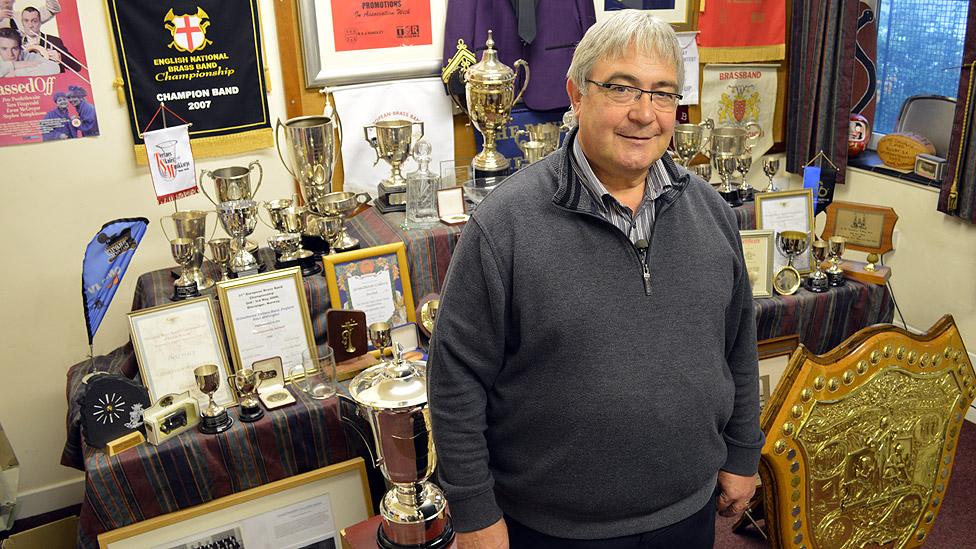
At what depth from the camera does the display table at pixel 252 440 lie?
1.87 metres

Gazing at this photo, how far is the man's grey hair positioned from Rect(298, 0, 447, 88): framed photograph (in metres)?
2.02

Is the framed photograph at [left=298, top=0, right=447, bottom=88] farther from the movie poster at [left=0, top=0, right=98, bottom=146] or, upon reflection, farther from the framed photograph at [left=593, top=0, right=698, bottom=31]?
the framed photograph at [left=593, top=0, right=698, bottom=31]

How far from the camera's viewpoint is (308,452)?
6.79ft

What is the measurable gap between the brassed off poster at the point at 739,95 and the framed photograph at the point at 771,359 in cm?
169

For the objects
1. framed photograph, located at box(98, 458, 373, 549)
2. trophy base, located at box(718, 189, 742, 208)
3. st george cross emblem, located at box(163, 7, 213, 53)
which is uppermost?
st george cross emblem, located at box(163, 7, 213, 53)

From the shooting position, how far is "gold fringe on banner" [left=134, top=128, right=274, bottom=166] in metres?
2.97

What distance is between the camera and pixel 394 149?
111 inches

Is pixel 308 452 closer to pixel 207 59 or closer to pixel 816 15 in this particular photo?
pixel 207 59

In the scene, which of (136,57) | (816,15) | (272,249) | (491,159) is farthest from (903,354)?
(136,57)

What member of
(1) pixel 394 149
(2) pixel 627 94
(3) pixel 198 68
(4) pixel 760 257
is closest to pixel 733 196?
(4) pixel 760 257

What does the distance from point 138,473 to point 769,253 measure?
6.40ft

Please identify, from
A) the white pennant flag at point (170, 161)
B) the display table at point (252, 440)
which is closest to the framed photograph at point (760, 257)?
the display table at point (252, 440)

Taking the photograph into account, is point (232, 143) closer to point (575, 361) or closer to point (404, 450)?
point (404, 450)

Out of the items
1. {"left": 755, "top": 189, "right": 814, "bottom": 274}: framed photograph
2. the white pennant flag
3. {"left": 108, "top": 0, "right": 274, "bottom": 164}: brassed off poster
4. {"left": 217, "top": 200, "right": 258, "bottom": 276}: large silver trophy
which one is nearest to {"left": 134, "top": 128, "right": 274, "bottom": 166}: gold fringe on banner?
{"left": 108, "top": 0, "right": 274, "bottom": 164}: brassed off poster
